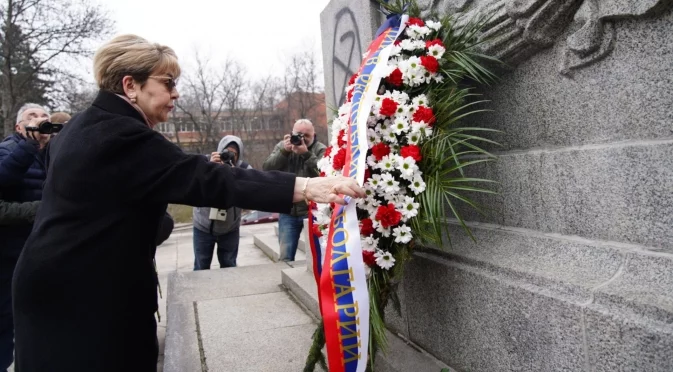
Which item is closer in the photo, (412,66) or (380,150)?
(380,150)

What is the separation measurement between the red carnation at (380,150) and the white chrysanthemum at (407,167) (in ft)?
0.33

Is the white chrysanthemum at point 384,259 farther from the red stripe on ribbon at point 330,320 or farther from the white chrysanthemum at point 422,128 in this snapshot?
the white chrysanthemum at point 422,128

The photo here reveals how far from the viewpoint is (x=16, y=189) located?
344cm

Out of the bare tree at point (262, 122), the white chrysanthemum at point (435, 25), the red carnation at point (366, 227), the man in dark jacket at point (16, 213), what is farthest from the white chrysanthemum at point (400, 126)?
the bare tree at point (262, 122)

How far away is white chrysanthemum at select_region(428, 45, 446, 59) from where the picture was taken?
2455 millimetres

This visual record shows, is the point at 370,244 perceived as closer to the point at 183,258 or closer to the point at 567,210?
the point at 567,210

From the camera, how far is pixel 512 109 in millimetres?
2471

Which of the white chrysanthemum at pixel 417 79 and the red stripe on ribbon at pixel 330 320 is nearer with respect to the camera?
the red stripe on ribbon at pixel 330 320

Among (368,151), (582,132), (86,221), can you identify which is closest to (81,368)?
(86,221)

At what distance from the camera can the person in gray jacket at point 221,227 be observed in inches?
195

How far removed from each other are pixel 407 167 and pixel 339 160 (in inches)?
17.5

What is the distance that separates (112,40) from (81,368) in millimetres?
1226

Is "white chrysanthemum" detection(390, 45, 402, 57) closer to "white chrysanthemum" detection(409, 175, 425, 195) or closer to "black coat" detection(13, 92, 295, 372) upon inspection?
"white chrysanthemum" detection(409, 175, 425, 195)

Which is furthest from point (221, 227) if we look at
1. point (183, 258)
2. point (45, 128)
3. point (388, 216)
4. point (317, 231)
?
point (183, 258)
